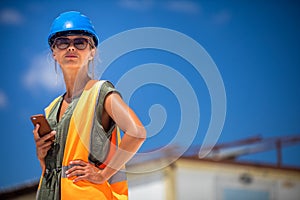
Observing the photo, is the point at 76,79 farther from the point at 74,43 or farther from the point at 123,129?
the point at 123,129

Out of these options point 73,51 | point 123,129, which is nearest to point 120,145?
point 123,129

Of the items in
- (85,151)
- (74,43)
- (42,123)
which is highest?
(74,43)

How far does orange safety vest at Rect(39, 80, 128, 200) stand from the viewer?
2205 millimetres

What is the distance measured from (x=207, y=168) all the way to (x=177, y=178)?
771 mm

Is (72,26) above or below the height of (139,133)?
above

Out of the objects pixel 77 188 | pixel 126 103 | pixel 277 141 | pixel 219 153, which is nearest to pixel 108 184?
pixel 77 188

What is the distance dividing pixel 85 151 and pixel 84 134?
0.06m

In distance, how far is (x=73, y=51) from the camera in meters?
2.36

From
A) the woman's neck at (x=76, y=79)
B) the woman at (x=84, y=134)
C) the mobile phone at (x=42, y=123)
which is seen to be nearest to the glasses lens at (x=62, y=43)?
the woman at (x=84, y=134)

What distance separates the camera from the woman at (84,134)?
2.21 m

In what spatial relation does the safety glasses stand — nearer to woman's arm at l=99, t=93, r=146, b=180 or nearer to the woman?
the woman

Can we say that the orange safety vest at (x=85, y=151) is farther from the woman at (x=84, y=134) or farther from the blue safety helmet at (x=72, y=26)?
the blue safety helmet at (x=72, y=26)

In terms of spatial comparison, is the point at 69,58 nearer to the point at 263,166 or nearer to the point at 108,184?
the point at 108,184

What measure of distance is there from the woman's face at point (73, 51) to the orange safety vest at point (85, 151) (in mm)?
132
